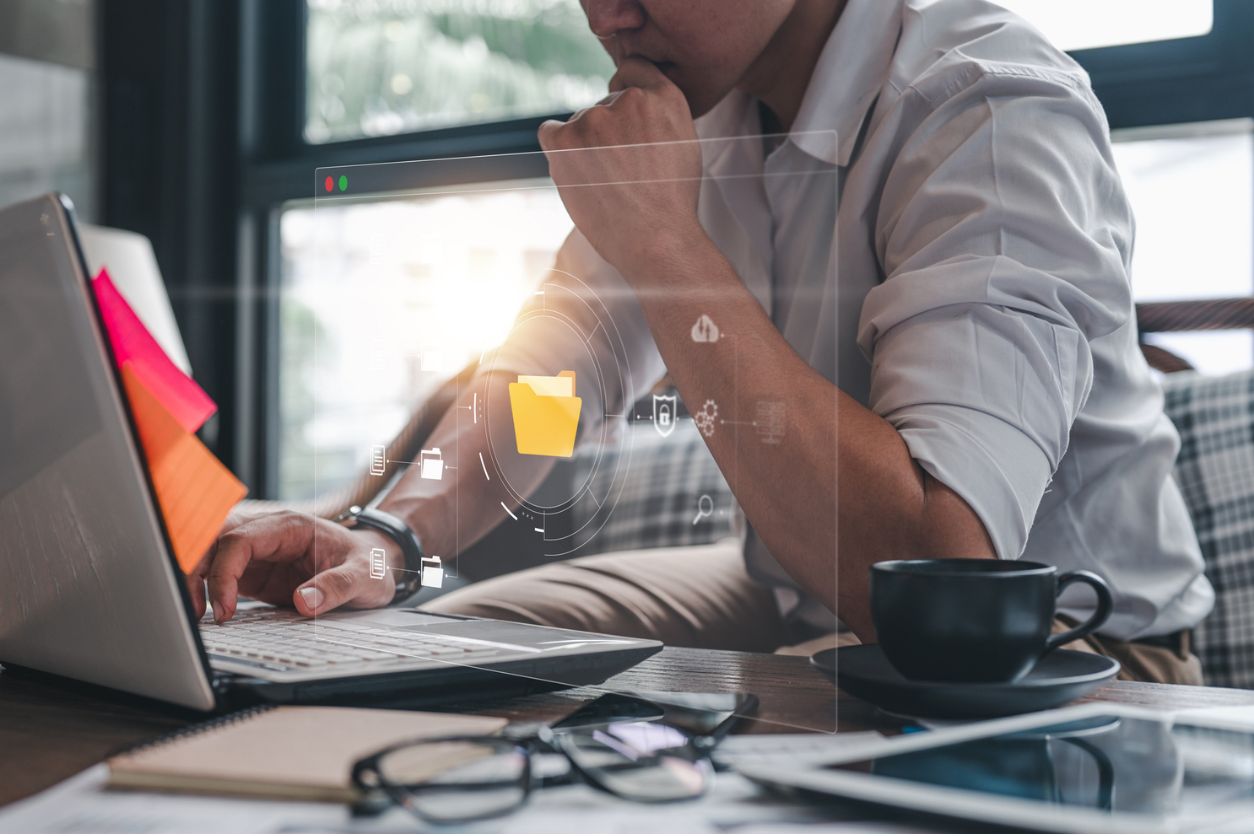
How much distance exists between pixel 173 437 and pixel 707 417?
10.4 inches

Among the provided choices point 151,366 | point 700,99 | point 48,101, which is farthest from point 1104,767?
point 48,101

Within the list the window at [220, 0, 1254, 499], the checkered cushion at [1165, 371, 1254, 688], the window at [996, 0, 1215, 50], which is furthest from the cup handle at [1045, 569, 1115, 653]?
the window at [996, 0, 1215, 50]

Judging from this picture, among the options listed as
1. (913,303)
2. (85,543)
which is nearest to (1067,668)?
(913,303)

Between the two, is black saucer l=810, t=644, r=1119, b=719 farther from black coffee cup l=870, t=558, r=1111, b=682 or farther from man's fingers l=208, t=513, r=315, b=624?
man's fingers l=208, t=513, r=315, b=624

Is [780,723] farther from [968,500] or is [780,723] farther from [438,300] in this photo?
[438,300]

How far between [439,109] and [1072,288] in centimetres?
210

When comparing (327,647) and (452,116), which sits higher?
(452,116)

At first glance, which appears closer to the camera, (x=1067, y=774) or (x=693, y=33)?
(x=1067, y=774)

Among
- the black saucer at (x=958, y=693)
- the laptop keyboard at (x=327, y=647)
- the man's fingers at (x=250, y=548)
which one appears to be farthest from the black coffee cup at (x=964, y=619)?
the man's fingers at (x=250, y=548)

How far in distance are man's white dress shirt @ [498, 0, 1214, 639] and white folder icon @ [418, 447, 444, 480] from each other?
77mm

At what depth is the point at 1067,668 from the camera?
0.60m

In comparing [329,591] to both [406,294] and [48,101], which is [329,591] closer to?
[406,294]

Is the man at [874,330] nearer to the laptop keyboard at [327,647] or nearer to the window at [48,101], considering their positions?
the laptop keyboard at [327,647]

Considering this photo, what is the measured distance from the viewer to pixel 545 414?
2.12 ft
